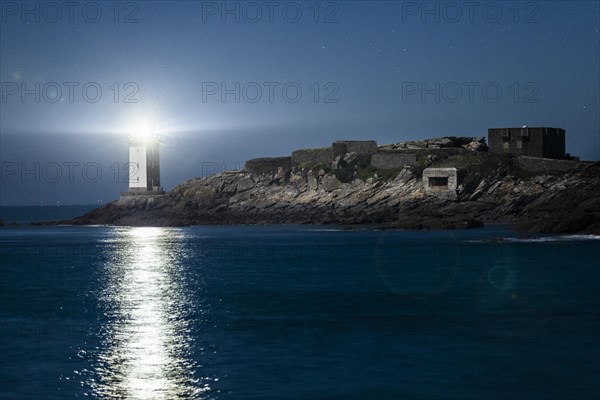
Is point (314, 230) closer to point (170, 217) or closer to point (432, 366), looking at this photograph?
point (170, 217)

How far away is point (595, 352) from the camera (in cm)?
2550

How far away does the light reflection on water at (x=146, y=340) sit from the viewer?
21516 mm

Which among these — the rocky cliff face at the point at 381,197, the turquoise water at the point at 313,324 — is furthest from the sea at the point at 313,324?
the rocky cliff face at the point at 381,197

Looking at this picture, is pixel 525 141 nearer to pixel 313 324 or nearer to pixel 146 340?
pixel 313 324

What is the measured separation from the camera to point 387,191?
4087 inches

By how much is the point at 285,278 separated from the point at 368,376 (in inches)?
1099

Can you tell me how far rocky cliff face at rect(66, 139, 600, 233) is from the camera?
90.3m

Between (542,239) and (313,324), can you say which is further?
(542,239)

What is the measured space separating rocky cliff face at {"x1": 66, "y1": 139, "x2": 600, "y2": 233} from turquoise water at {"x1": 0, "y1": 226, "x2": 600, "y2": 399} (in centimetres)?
2495

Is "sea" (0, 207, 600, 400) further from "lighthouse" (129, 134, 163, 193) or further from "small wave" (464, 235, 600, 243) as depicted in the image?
"lighthouse" (129, 134, 163, 193)

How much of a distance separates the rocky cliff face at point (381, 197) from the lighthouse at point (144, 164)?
2488mm

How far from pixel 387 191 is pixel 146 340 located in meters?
77.0

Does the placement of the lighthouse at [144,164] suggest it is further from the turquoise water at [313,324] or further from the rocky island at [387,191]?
the turquoise water at [313,324]

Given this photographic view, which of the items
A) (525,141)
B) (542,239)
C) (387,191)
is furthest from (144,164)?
(542,239)
